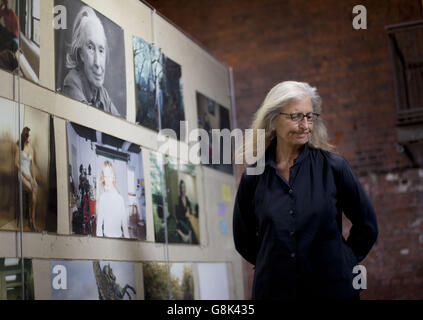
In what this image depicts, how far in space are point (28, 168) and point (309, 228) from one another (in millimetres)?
1563

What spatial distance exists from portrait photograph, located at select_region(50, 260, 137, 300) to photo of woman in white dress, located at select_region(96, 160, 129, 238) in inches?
7.9

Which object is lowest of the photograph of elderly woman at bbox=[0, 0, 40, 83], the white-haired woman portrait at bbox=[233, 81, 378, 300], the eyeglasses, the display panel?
the display panel

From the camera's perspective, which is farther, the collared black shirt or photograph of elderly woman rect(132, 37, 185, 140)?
photograph of elderly woman rect(132, 37, 185, 140)

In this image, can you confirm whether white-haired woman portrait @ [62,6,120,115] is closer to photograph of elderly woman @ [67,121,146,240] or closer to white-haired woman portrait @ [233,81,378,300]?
photograph of elderly woman @ [67,121,146,240]

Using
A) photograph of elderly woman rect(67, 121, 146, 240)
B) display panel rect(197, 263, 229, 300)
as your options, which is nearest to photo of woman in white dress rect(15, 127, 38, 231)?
photograph of elderly woman rect(67, 121, 146, 240)

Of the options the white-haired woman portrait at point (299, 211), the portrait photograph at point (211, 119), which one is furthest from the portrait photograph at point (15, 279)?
the portrait photograph at point (211, 119)

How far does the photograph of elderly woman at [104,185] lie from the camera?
12.4ft

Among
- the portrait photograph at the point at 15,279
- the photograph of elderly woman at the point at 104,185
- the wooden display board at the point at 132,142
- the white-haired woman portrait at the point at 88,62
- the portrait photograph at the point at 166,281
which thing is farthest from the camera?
the portrait photograph at the point at 166,281

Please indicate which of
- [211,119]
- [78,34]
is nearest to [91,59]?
[78,34]

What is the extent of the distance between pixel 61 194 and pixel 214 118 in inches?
114

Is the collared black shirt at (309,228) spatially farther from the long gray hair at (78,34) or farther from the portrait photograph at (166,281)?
the portrait photograph at (166,281)

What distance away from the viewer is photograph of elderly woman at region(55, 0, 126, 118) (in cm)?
384

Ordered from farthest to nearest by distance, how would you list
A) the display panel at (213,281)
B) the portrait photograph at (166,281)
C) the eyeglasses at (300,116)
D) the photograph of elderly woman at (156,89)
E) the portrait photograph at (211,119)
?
the portrait photograph at (211,119) < the display panel at (213,281) < the photograph of elderly woman at (156,89) < the portrait photograph at (166,281) < the eyeglasses at (300,116)

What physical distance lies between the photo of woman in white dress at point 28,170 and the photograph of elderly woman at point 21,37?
346 mm
